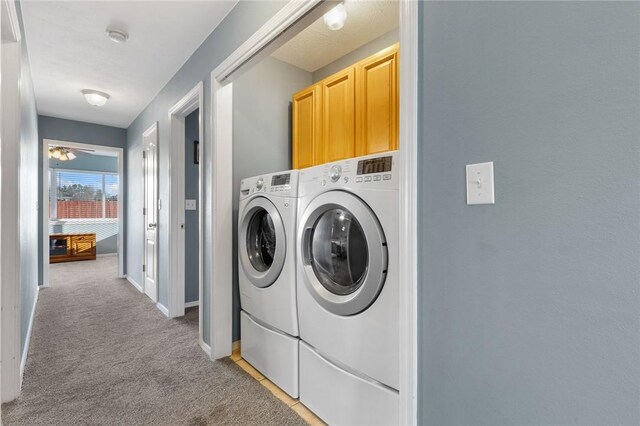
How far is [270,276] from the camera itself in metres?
1.80

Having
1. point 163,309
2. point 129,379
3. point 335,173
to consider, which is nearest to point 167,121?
point 163,309

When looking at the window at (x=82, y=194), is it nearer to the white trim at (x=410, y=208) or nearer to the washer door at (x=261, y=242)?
the washer door at (x=261, y=242)

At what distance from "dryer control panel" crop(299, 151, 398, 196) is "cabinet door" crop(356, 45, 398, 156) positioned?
2.01ft

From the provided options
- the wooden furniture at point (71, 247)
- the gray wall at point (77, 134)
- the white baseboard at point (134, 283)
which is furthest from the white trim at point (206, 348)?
the wooden furniture at point (71, 247)

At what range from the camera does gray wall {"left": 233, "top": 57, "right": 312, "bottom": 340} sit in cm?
225

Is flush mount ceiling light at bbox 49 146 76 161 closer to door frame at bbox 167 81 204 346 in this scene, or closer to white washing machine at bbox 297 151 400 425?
door frame at bbox 167 81 204 346

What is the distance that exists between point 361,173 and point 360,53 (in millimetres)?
1639

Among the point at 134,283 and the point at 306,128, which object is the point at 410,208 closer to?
the point at 306,128

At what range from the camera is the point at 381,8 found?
2000 mm

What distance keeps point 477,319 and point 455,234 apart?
242 millimetres

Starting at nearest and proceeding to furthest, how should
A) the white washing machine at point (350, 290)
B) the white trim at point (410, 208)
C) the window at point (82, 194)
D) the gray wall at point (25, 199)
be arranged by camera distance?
the white trim at point (410, 208)
the white washing machine at point (350, 290)
the gray wall at point (25, 199)
the window at point (82, 194)

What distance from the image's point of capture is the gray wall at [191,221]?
10.9 ft

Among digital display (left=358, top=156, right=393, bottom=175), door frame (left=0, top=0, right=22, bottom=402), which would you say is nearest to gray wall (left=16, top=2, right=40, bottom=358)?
door frame (left=0, top=0, right=22, bottom=402)

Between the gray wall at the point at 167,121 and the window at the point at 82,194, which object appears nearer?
the gray wall at the point at 167,121
